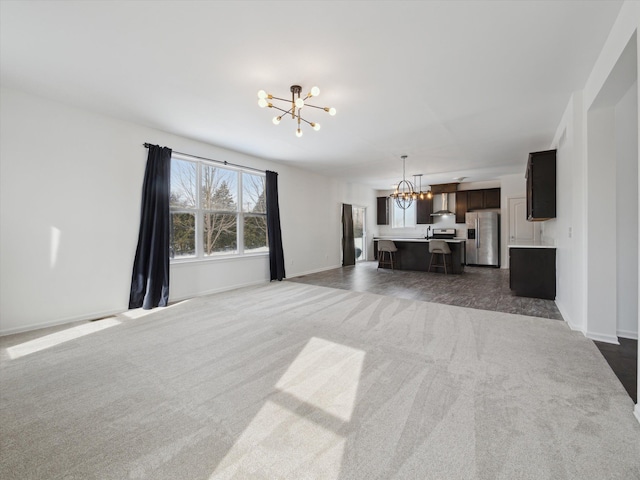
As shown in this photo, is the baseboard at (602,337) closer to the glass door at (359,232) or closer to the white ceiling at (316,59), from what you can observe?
the white ceiling at (316,59)

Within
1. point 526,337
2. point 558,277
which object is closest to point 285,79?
point 526,337

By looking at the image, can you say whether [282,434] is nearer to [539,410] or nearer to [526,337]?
[539,410]

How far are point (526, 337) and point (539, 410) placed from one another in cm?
140

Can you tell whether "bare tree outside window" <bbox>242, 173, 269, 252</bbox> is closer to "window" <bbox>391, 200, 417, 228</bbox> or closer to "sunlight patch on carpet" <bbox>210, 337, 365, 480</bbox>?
"sunlight patch on carpet" <bbox>210, 337, 365, 480</bbox>

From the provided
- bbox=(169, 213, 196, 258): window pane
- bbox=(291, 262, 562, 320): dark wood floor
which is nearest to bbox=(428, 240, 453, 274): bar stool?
bbox=(291, 262, 562, 320): dark wood floor

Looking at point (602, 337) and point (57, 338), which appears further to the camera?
point (57, 338)

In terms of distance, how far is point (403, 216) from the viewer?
10.3 m

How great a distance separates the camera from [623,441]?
1.48 m

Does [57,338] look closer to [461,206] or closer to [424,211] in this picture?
[424,211]

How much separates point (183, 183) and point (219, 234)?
1108 mm

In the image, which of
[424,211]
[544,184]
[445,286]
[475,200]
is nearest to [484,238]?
[475,200]

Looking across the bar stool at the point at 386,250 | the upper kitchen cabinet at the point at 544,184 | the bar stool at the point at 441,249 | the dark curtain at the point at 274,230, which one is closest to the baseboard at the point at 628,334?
the upper kitchen cabinet at the point at 544,184

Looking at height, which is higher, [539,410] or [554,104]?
[554,104]

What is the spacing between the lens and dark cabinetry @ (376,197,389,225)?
413 inches
